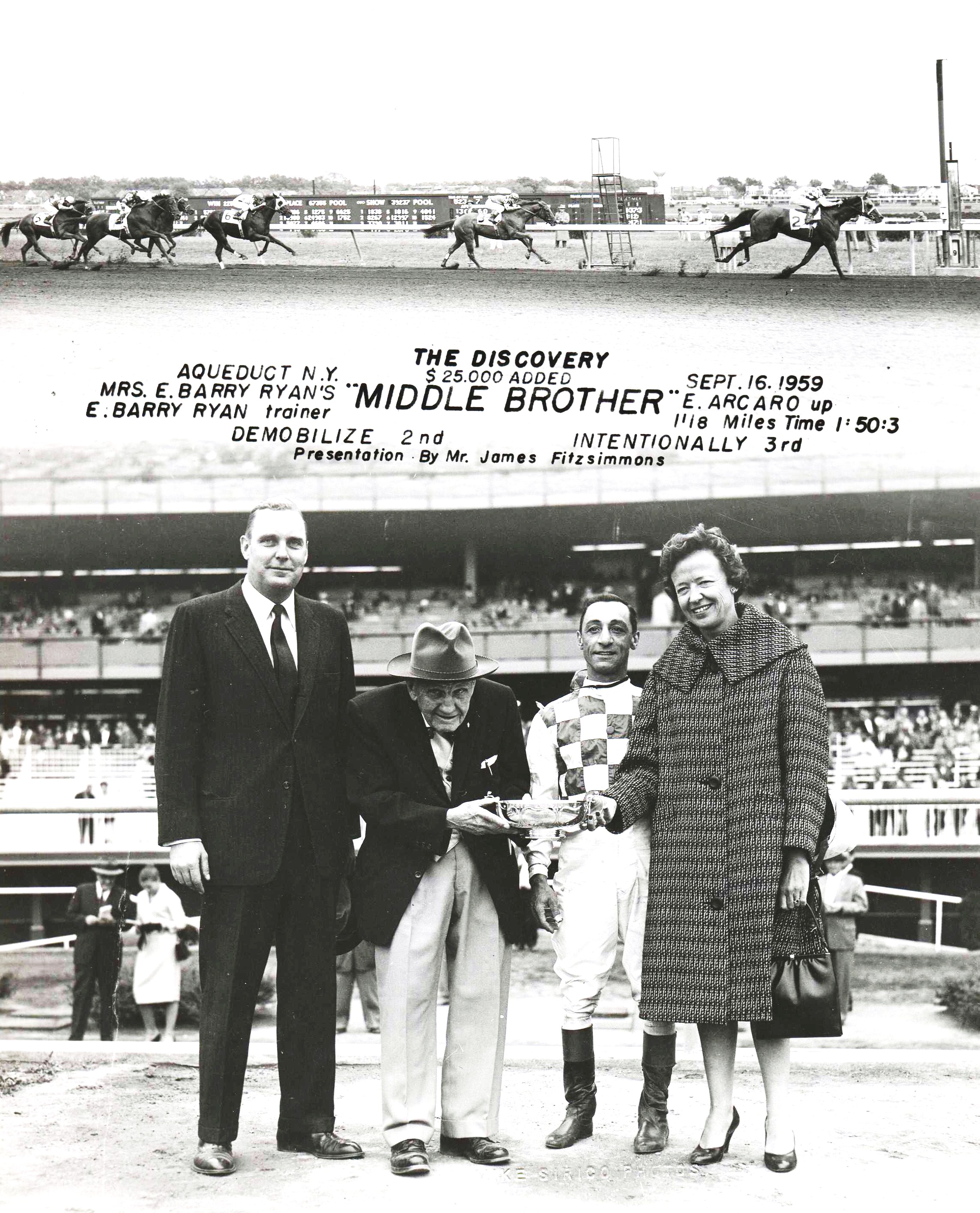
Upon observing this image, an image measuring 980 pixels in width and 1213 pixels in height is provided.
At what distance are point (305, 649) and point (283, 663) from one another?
8 cm

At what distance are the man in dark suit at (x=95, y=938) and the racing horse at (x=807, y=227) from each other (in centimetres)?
541

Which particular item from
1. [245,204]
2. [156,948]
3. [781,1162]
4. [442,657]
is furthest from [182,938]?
[781,1162]

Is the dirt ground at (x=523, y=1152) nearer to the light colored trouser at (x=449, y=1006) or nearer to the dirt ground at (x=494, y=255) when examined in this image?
the light colored trouser at (x=449, y=1006)

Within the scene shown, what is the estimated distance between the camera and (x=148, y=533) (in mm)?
9398

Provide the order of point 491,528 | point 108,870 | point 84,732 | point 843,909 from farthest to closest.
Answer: point 84,732
point 491,528
point 843,909
point 108,870

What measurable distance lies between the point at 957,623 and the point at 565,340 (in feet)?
26.6

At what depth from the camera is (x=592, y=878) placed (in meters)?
4.02

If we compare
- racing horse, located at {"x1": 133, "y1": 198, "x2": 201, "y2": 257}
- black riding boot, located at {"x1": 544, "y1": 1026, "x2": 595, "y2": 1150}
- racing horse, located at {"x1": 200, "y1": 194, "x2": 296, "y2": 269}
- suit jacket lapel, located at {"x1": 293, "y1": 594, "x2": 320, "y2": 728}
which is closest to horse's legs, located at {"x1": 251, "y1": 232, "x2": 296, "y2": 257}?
racing horse, located at {"x1": 200, "y1": 194, "x2": 296, "y2": 269}

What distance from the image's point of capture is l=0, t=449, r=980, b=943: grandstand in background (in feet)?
22.9

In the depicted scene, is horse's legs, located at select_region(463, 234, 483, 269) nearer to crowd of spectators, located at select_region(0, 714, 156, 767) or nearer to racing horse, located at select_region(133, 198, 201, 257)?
racing horse, located at select_region(133, 198, 201, 257)

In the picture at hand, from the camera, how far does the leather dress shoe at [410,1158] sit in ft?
12.0

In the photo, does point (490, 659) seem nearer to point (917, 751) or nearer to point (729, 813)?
point (729, 813)

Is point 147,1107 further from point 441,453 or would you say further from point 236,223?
point 236,223

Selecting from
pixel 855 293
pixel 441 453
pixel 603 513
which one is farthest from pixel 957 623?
pixel 441 453
